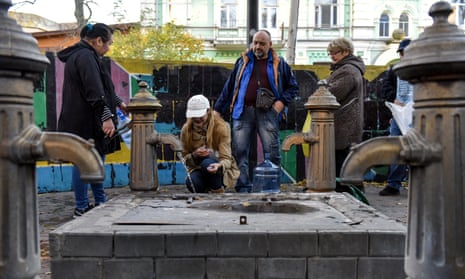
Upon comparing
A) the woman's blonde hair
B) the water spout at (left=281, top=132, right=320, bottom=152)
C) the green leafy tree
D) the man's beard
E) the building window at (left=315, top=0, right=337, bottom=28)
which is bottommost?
the water spout at (left=281, top=132, right=320, bottom=152)

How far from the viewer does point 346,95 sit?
6.38 meters

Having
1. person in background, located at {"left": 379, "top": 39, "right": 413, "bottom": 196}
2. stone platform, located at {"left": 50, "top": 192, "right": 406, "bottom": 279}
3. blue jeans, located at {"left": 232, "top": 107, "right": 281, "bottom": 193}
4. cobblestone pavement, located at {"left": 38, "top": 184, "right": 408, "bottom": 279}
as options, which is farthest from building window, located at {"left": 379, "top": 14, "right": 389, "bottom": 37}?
stone platform, located at {"left": 50, "top": 192, "right": 406, "bottom": 279}

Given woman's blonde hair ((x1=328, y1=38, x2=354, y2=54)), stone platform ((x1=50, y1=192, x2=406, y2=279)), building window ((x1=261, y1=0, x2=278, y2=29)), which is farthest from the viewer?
building window ((x1=261, y1=0, x2=278, y2=29))

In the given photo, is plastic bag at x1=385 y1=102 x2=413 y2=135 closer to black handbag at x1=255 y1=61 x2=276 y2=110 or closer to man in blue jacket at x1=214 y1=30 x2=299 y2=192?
man in blue jacket at x1=214 y1=30 x2=299 y2=192

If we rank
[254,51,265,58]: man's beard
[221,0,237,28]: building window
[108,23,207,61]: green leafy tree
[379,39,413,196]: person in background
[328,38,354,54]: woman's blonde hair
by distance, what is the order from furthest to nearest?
[221,0,237,28]: building window
[108,23,207,61]: green leafy tree
[379,39,413,196]: person in background
[328,38,354,54]: woman's blonde hair
[254,51,265,58]: man's beard

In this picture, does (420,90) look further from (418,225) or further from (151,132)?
(151,132)

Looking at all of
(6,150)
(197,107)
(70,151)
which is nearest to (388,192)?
(197,107)

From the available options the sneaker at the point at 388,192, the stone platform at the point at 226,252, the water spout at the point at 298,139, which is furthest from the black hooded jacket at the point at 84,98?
the sneaker at the point at 388,192

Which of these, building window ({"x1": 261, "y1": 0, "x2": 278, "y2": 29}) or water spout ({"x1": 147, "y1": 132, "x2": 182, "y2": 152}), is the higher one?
building window ({"x1": 261, "y1": 0, "x2": 278, "y2": 29})

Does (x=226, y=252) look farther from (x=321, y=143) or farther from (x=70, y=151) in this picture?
(x=321, y=143)

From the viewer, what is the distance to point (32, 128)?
2029 millimetres

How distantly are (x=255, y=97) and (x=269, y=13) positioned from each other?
27.5 metres

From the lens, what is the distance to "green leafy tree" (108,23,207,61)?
27344 millimetres

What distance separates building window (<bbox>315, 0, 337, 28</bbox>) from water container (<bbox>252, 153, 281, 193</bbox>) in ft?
89.3
